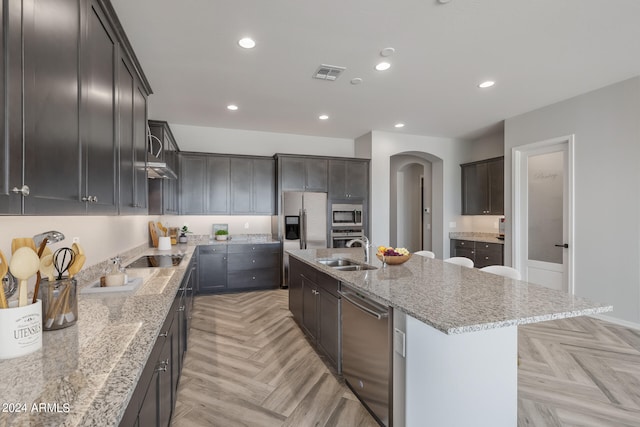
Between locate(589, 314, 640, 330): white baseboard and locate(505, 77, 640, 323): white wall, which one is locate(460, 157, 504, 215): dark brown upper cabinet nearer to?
locate(505, 77, 640, 323): white wall

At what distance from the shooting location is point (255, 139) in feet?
19.4

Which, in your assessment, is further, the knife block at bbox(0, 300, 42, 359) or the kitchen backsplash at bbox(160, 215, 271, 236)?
the kitchen backsplash at bbox(160, 215, 271, 236)

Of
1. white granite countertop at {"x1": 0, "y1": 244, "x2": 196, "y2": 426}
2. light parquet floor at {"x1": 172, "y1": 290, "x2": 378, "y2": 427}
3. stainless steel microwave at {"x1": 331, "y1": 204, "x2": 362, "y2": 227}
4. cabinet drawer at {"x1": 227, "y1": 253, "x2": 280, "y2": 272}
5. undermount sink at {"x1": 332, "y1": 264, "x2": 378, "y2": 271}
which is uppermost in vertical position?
stainless steel microwave at {"x1": 331, "y1": 204, "x2": 362, "y2": 227}

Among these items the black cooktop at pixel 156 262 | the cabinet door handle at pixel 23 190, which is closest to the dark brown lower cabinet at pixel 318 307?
the black cooktop at pixel 156 262

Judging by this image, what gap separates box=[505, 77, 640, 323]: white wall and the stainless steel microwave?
10.5ft

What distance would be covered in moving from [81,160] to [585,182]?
522 centimetres

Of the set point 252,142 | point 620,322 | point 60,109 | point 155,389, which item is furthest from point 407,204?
point 60,109

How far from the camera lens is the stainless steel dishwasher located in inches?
68.6

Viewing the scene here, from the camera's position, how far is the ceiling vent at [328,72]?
326 cm

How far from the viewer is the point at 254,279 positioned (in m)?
5.26

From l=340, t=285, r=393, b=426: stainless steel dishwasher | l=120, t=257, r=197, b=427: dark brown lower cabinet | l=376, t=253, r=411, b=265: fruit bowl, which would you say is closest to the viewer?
l=120, t=257, r=197, b=427: dark brown lower cabinet

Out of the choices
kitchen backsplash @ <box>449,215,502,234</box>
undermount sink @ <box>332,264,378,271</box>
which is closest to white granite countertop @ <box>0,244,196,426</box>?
undermount sink @ <box>332,264,378,271</box>

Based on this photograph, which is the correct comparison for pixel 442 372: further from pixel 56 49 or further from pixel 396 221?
pixel 396 221

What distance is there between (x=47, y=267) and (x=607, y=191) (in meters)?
5.32
